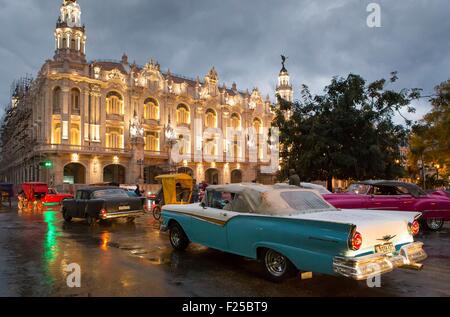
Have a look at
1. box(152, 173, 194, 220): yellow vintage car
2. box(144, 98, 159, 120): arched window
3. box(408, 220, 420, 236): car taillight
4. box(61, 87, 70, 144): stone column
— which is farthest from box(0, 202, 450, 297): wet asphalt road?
box(144, 98, 159, 120): arched window

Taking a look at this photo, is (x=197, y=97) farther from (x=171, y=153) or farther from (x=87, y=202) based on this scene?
(x=87, y=202)

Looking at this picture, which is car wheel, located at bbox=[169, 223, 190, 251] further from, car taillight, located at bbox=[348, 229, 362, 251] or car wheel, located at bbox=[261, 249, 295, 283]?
car taillight, located at bbox=[348, 229, 362, 251]

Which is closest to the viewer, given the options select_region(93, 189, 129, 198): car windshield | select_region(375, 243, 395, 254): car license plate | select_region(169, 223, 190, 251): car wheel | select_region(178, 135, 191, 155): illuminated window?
select_region(375, 243, 395, 254): car license plate

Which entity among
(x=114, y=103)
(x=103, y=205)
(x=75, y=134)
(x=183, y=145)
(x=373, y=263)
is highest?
(x=114, y=103)

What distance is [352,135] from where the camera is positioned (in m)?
20.3

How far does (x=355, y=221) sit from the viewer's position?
18.3 feet

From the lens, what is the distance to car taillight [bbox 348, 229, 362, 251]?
5146 mm

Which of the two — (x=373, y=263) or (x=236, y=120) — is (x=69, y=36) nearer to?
(x=236, y=120)

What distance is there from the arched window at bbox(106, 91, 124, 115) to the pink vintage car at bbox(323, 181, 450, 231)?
43.1 metres

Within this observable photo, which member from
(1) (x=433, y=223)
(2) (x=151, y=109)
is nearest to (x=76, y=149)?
(2) (x=151, y=109)

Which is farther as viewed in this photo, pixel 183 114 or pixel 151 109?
pixel 183 114

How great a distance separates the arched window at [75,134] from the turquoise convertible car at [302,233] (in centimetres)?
4227

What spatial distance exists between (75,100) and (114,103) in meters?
5.18

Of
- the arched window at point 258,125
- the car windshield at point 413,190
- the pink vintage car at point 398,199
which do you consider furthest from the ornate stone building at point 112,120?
the car windshield at point 413,190
